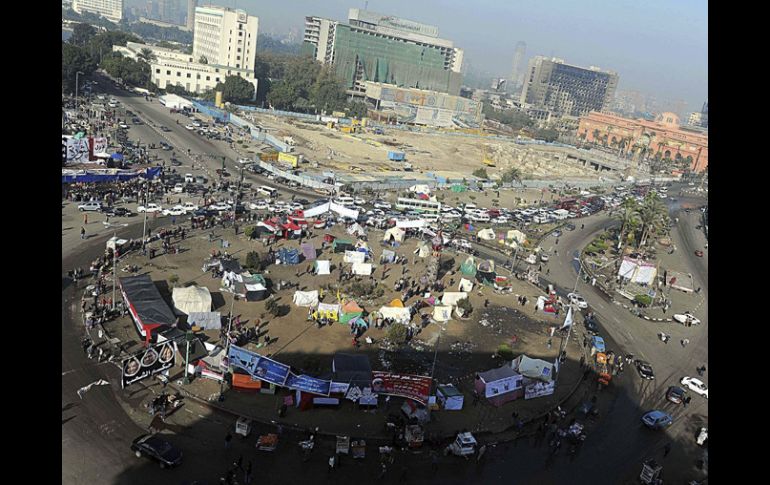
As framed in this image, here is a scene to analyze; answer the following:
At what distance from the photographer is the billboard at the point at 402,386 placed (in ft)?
75.2

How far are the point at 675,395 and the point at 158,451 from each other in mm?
24449

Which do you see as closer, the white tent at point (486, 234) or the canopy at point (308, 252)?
the canopy at point (308, 252)

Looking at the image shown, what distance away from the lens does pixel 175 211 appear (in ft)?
145

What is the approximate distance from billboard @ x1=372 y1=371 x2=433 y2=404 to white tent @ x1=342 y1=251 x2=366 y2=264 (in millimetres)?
15520

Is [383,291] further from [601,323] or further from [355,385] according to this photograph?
[601,323]

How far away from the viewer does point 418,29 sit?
18575 cm

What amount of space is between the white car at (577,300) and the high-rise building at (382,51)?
396ft

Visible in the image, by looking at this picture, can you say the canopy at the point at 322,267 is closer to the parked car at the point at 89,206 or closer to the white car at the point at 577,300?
the white car at the point at 577,300

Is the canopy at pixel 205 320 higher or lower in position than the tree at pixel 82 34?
lower

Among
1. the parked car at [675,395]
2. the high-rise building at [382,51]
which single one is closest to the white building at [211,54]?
the high-rise building at [382,51]

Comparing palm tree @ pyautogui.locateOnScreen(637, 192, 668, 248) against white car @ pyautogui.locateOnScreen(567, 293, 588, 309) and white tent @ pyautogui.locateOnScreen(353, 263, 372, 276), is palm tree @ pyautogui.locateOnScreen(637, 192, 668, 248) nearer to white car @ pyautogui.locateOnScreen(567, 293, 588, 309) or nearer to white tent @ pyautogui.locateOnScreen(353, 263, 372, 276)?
white car @ pyautogui.locateOnScreen(567, 293, 588, 309)
